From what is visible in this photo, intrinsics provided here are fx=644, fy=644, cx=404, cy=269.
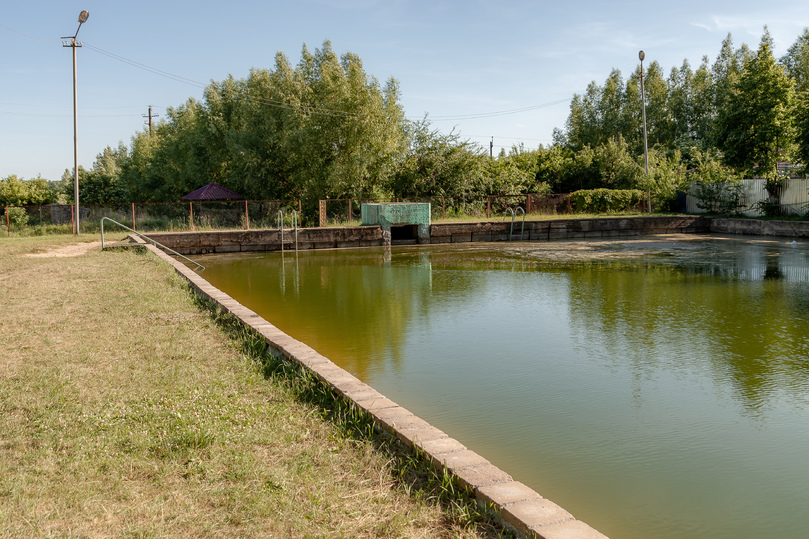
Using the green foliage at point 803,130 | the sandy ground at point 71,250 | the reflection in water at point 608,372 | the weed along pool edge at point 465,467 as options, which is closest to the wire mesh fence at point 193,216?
the sandy ground at point 71,250

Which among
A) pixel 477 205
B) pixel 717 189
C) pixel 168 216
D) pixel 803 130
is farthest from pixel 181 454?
pixel 717 189

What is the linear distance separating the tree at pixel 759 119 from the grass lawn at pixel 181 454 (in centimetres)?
2678

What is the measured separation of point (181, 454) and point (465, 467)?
166 cm

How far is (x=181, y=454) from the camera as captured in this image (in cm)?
376

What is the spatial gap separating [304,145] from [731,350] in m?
25.3

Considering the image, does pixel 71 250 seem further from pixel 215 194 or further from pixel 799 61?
pixel 799 61

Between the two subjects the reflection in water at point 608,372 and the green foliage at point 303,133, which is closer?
the reflection in water at point 608,372

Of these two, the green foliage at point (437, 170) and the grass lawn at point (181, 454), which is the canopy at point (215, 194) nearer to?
the green foliage at point (437, 170)

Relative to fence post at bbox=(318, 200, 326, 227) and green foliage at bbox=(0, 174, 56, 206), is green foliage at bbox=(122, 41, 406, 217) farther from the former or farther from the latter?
green foliage at bbox=(0, 174, 56, 206)

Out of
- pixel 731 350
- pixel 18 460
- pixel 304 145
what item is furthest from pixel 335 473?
pixel 304 145

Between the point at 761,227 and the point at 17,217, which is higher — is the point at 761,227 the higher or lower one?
the lower one

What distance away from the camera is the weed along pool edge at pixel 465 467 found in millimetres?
2867

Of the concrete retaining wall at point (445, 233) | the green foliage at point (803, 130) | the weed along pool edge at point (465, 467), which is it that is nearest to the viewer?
the weed along pool edge at point (465, 467)

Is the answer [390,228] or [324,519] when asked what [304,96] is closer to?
[390,228]
